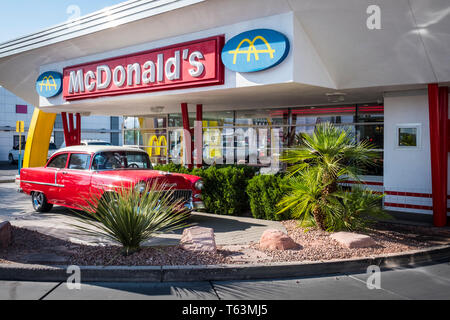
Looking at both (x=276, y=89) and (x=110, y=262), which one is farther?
(x=276, y=89)

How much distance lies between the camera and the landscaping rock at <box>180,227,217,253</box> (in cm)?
614

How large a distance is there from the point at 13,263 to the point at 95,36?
305 inches

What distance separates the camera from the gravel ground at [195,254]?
5.71 meters

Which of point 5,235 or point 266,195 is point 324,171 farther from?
point 5,235

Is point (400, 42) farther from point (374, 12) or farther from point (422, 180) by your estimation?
point (422, 180)

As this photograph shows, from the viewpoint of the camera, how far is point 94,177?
856cm

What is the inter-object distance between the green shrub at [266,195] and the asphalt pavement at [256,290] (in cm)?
355

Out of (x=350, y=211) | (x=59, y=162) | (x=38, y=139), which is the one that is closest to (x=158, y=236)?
(x=350, y=211)

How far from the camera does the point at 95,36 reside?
37.6ft

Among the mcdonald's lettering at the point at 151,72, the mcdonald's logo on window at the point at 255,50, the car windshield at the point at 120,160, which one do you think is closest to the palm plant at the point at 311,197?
the mcdonald's logo on window at the point at 255,50

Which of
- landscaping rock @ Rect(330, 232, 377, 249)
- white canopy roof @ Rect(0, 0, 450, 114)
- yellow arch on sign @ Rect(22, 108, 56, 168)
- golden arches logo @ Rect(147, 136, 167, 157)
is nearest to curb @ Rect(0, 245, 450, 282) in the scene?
landscaping rock @ Rect(330, 232, 377, 249)

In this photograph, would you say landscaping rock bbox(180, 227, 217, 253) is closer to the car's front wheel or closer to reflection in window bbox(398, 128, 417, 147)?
the car's front wheel

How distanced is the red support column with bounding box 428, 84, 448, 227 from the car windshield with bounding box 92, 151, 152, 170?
6.53 meters
